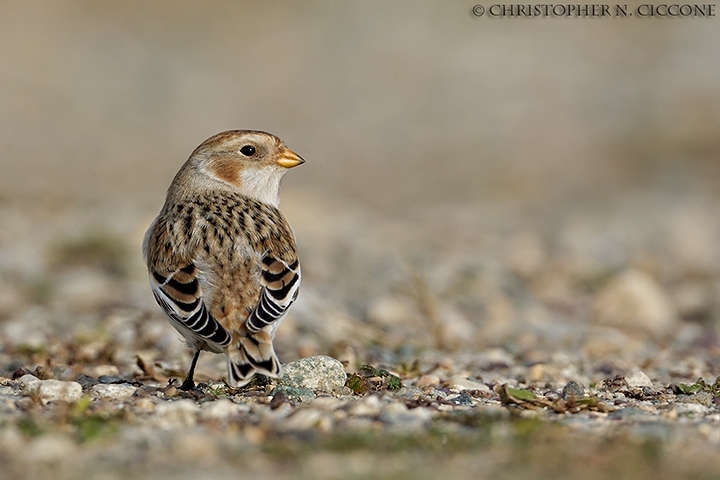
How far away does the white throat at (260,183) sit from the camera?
605 centimetres

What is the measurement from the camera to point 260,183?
20.0 ft

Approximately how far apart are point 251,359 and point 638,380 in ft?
6.18

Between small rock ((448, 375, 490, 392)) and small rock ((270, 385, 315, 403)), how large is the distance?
0.73 meters

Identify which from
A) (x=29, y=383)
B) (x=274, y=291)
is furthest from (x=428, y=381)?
(x=29, y=383)

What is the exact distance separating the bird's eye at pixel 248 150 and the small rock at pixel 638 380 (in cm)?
223

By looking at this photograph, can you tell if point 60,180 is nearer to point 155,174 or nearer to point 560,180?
point 155,174

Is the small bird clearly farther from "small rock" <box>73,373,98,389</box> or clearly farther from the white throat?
"small rock" <box>73,373,98,389</box>

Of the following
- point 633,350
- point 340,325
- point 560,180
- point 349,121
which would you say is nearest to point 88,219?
point 340,325

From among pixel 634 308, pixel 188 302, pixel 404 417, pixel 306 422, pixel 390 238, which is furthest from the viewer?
pixel 390 238

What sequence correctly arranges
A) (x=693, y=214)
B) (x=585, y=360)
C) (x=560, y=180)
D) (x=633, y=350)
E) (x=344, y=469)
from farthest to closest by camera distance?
(x=560, y=180)
(x=693, y=214)
(x=633, y=350)
(x=585, y=360)
(x=344, y=469)

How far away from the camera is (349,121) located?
73.2 feet

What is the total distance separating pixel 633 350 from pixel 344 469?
3.91 meters

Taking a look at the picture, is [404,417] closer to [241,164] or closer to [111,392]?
[111,392]

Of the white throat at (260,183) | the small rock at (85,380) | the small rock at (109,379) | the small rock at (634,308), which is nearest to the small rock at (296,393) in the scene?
the small rock at (85,380)
